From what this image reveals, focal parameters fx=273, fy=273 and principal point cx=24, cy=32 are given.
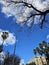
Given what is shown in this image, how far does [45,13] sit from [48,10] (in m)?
0.35

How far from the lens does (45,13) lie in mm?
17766

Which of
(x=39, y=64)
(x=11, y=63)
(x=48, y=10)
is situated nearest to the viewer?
(x=48, y=10)

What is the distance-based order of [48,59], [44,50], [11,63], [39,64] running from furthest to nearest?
[39,64] < [11,63] < [44,50] < [48,59]

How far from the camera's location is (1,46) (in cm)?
6994

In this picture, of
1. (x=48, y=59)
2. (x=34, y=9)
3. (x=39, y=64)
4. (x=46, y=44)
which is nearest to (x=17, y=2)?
(x=34, y=9)

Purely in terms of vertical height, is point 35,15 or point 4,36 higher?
point 4,36

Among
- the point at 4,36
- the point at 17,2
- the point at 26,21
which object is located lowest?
the point at 26,21

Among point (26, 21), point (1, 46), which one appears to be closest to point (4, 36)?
point (1, 46)

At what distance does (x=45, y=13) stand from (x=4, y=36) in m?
51.2

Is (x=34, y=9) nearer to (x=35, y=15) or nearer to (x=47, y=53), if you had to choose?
(x=35, y=15)

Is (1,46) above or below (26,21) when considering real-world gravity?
above

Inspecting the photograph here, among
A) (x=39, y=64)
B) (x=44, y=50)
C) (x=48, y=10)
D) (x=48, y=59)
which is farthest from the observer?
(x=39, y=64)

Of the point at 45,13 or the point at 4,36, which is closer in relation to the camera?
the point at 45,13

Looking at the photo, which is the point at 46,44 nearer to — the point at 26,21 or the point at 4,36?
the point at 4,36
